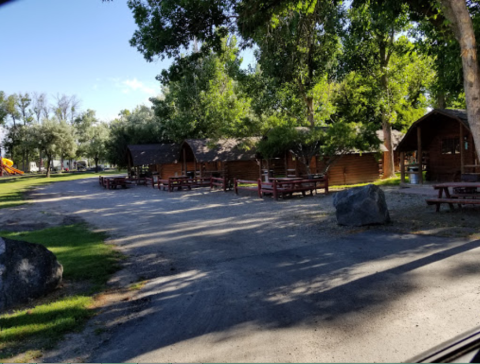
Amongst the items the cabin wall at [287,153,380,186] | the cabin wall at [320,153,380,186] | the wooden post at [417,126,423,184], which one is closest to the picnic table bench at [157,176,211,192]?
the cabin wall at [287,153,380,186]

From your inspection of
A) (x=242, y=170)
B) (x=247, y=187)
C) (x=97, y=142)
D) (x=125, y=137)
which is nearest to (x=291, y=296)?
(x=247, y=187)

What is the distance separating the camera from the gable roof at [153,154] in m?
34.6

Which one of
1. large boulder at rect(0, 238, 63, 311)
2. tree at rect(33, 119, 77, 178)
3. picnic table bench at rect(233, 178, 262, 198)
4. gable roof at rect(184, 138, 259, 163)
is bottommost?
large boulder at rect(0, 238, 63, 311)

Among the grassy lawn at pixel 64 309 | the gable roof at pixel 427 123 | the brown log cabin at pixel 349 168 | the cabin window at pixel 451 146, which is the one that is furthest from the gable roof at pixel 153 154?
the grassy lawn at pixel 64 309

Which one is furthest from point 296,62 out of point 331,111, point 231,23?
point 231,23

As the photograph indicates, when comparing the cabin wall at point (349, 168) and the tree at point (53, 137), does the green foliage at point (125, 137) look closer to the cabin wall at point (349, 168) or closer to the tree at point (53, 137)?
the tree at point (53, 137)

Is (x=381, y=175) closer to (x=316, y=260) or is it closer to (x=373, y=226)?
(x=373, y=226)

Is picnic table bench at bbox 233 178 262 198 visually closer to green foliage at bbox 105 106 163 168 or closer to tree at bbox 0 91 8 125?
green foliage at bbox 105 106 163 168

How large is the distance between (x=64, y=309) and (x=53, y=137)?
55346mm

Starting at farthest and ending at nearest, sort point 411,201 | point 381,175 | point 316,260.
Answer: point 381,175
point 411,201
point 316,260

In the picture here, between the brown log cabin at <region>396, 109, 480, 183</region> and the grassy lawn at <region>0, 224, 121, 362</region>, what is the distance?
55.4 ft

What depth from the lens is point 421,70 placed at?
3106 centimetres

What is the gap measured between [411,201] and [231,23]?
9432mm

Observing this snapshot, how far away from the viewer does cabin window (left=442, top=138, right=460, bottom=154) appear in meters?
19.7
